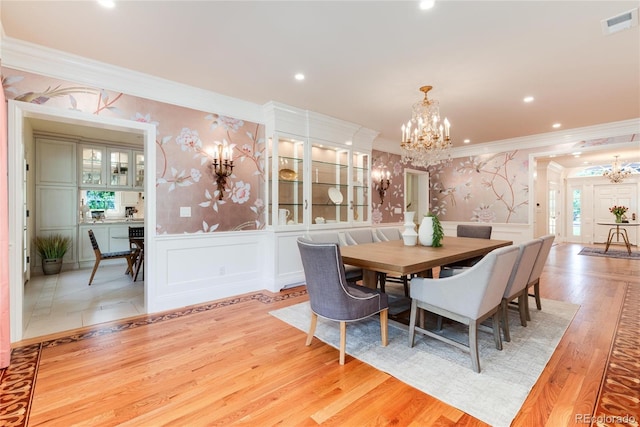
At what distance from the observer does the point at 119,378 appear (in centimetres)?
201

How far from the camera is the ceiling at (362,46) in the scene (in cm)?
208

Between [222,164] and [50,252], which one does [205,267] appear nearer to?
[222,164]

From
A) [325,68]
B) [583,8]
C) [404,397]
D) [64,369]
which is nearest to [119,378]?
[64,369]

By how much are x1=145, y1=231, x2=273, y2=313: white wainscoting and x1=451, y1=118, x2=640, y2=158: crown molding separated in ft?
16.7

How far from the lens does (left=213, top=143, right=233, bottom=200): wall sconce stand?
3.69 meters

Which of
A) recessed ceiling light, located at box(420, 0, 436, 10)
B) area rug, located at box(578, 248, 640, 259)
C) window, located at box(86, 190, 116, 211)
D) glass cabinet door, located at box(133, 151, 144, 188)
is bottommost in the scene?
area rug, located at box(578, 248, 640, 259)

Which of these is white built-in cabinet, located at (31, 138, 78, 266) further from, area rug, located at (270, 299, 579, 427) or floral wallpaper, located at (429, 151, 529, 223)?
floral wallpaper, located at (429, 151, 529, 223)

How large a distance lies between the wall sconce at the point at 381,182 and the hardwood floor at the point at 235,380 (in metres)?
3.59

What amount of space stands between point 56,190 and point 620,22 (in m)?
7.93

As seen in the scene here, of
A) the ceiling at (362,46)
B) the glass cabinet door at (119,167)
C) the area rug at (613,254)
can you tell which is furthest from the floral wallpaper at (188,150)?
the area rug at (613,254)

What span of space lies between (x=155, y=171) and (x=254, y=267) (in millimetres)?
1765

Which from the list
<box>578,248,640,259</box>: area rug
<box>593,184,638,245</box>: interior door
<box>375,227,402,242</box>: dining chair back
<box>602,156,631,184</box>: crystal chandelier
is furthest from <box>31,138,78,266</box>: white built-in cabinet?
<box>593,184,638,245</box>: interior door

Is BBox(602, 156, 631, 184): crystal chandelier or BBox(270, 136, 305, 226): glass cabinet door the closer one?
BBox(270, 136, 305, 226): glass cabinet door

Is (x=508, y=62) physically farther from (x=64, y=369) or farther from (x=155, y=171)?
(x=64, y=369)
